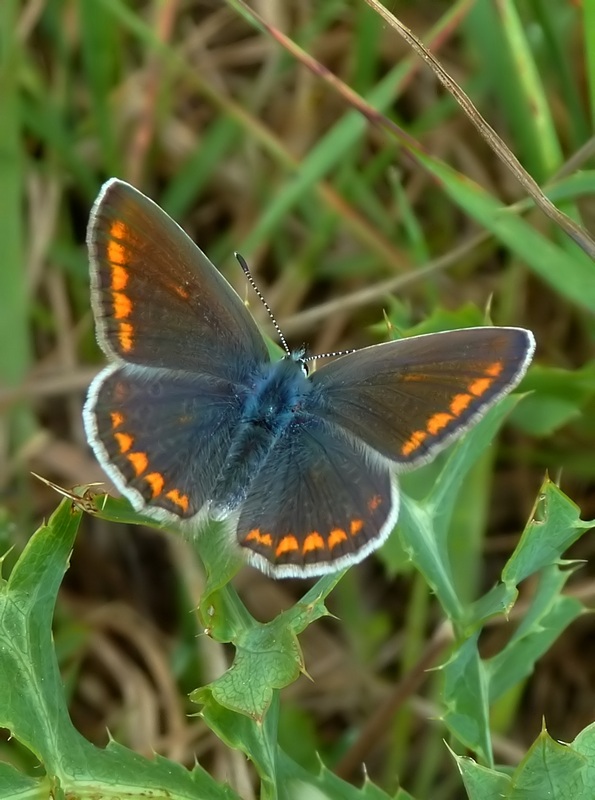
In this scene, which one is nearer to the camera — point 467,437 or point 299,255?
point 467,437

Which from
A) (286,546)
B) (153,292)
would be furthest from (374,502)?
(153,292)

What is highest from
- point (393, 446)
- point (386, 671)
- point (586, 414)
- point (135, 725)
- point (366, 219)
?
point (366, 219)

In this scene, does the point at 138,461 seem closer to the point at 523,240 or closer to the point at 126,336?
the point at 126,336

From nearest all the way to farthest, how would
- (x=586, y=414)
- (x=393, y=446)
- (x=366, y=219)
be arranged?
(x=393, y=446)
(x=586, y=414)
(x=366, y=219)

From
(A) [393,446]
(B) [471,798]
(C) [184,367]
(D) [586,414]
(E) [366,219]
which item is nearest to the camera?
(B) [471,798]

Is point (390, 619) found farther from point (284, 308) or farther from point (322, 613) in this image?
point (322, 613)

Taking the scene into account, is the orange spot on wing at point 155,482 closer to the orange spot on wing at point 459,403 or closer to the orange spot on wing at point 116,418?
the orange spot on wing at point 116,418

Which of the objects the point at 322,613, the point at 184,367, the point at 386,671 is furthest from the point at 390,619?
the point at 322,613

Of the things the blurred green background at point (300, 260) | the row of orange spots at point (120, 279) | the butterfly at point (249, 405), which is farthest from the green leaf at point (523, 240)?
the row of orange spots at point (120, 279)

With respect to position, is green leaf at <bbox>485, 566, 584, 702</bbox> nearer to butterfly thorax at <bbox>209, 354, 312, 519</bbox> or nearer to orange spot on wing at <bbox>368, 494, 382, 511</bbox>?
orange spot on wing at <bbox>368, 494, 382, 511</bbox>
